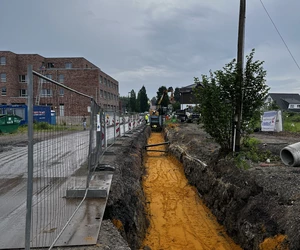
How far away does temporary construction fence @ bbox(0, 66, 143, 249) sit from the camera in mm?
2422

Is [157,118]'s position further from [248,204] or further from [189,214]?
[248,204]

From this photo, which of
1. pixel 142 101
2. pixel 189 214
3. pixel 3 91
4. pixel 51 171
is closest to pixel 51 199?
pixel 51 171

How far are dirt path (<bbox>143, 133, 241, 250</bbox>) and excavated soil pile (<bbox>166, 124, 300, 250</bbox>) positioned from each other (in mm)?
253

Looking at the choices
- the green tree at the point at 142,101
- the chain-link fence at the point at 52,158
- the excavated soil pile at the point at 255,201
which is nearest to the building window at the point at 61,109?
the chain-link fence at the point at 52,158

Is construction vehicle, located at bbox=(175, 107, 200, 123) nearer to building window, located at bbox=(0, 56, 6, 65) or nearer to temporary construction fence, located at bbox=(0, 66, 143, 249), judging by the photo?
temporary construction fence, located at bbox=(0, 66, 143, 249)

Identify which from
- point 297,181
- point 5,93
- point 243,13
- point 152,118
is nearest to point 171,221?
point 297,181

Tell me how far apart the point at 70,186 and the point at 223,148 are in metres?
6.08

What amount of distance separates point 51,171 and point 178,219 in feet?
15.4

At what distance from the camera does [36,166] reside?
2.63 metres

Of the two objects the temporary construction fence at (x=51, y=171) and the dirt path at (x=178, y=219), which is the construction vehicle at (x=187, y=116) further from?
the temporary construction fence at (x=51, y=171)

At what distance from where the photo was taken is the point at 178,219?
7047 mm

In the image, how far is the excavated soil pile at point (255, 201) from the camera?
434 centimetres

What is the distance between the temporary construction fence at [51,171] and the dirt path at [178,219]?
2.18m

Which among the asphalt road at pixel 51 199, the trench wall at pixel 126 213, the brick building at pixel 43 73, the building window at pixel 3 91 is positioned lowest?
the trench wall at pixel 126 213
